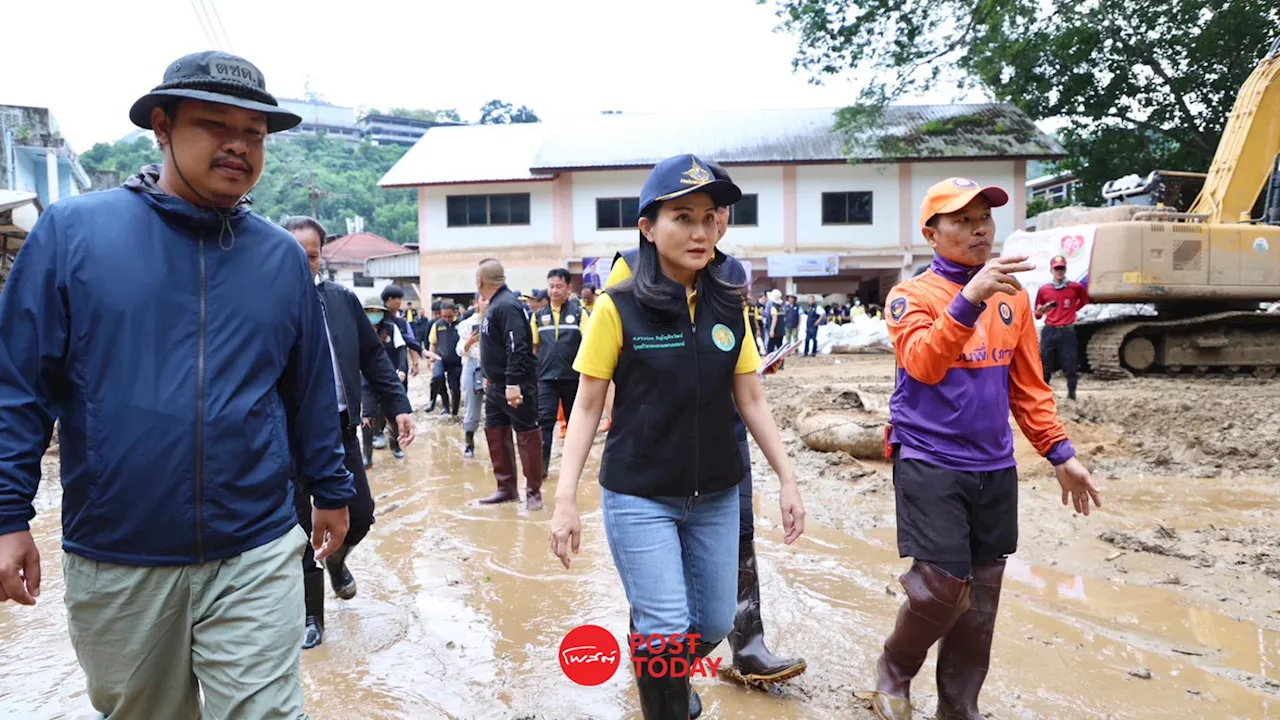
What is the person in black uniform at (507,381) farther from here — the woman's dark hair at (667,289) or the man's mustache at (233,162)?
the man's mustache at (233,162)

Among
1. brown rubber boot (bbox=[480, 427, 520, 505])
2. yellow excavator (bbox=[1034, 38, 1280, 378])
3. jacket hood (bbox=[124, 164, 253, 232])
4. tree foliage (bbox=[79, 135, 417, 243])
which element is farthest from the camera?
tree foliage (bbox=[79, 135, 417, 243])

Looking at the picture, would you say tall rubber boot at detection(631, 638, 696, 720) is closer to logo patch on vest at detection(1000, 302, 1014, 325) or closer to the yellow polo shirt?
the yellow polo shirt

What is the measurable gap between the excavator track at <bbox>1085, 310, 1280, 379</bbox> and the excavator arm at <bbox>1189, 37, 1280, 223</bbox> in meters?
1.71

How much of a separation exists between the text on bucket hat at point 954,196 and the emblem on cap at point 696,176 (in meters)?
0.79

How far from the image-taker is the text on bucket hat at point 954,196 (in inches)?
114

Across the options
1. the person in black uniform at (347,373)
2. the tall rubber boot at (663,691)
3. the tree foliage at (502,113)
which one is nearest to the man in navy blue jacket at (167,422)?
the tall rubber boot at (663,691)

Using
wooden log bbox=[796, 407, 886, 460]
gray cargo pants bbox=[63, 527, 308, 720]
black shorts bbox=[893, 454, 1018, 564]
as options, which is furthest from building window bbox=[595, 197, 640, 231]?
gray cargo pants bbox=[63, 527, 308, 720]

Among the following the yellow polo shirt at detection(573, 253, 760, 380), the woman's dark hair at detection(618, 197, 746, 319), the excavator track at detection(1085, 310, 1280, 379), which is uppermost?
the woman's dark hair at detection(618, 197, 746, 319)

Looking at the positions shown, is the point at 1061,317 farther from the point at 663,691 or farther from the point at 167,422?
the point at 167,422

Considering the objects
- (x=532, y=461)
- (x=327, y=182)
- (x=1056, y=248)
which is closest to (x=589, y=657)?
(x=532, y=461)

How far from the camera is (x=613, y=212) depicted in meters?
27.1

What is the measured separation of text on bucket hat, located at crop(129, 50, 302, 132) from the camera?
6.83 ft

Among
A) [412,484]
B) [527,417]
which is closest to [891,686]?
[527,417]

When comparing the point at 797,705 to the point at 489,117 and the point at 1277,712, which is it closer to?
the point at 1277,712
